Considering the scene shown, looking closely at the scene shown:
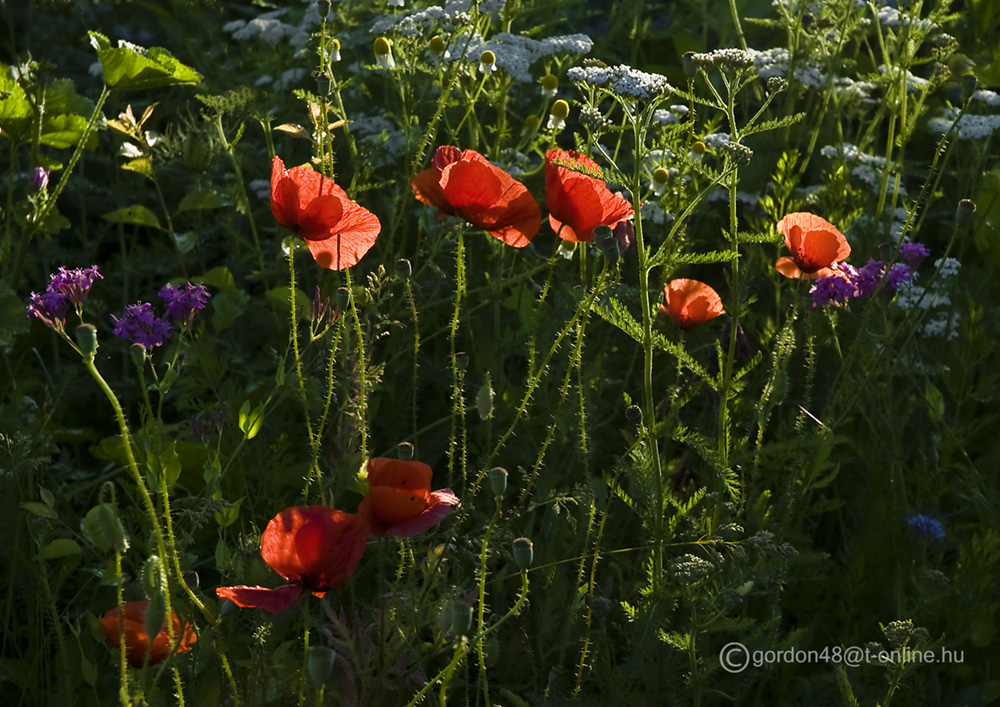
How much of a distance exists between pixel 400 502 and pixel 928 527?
39.3 inches

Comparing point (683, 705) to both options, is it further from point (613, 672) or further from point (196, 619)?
point (196, 619)

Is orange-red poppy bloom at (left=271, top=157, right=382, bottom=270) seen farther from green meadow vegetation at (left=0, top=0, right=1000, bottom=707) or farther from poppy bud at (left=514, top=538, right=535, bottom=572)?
poppy bud at (left=514, top=538, right=535, bottom=572)

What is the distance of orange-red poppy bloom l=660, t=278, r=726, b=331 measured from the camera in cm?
162

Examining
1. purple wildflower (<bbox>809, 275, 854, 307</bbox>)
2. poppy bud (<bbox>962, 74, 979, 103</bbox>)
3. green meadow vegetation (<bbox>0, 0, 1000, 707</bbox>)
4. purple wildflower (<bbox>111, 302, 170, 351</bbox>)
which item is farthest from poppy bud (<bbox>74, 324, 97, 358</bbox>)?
poppy bud (<bbox>962, 74, 979, 103</bbox>)

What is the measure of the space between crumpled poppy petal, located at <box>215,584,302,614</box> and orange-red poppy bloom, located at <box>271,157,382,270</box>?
48 centimetres

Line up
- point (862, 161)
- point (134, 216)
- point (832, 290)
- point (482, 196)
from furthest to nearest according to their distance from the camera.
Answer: point (862, 161)
point (134, 216)
point (832, 290)
point (482, 196)

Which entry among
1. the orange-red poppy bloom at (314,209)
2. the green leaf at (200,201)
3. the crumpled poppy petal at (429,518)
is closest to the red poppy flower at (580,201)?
the orange-red poppy bloom at (314,209)

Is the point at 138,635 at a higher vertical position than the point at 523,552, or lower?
lower

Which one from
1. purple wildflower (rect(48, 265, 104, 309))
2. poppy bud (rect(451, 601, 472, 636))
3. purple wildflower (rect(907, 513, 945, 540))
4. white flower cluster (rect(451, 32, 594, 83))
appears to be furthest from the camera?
white flower cluster (rect(451, 32, 594, 83))

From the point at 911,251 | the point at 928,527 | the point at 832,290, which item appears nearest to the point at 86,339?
the point at 832,290

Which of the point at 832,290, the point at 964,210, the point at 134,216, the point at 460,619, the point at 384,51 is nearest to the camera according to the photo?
the point at 460,619

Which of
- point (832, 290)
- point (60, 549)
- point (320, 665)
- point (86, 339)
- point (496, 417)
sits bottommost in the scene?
point (496, 417)

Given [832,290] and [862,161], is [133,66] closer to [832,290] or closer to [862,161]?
[832,290]

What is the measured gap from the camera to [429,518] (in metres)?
1.16
